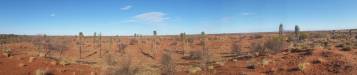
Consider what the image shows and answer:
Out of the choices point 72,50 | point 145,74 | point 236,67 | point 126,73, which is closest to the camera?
point 126,73

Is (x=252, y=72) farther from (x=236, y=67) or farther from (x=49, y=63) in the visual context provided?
(x=49, y=63)

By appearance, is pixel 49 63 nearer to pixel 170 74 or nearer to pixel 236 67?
pixel 170 74

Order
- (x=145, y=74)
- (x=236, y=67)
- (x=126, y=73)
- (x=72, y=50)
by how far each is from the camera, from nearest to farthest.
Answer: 1. (x=126, y=73)
2. (x=145, y=74)
3. (x=236, y=67)
4. (x=72, y=50)

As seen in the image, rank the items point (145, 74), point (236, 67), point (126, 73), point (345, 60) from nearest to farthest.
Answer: point (126, 73)
point (145, 74)
point (345, 60)
point (236, 67)

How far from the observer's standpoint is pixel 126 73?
23.4m

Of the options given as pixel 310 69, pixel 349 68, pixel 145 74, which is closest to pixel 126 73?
pixel 145 74

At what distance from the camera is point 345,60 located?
89.6ft

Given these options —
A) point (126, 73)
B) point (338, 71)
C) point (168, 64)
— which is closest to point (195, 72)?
point (168, 64)

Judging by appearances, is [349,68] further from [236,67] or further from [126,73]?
[126,73]

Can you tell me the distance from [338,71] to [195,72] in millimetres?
9697

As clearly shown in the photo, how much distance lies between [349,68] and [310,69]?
2406 millimetres

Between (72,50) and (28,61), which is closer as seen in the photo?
(28,61)

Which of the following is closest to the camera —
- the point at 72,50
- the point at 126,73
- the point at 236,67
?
the point at 126,73

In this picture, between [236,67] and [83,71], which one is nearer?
[83,71]
